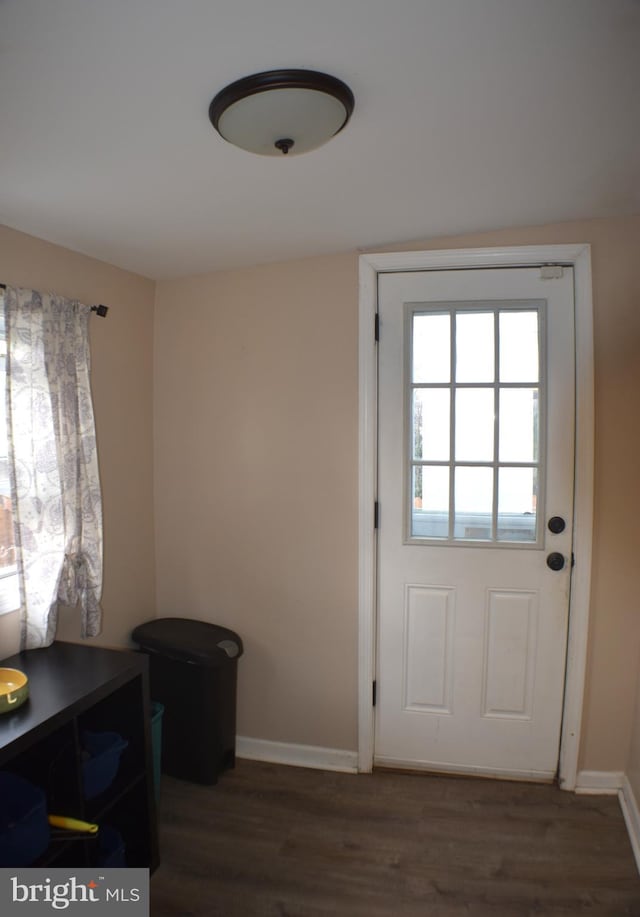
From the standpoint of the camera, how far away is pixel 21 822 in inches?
55.5

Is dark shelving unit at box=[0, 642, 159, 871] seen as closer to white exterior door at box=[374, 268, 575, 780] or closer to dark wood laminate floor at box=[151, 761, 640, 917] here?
dark wood laminate floor at box=[151, 761, 640, 917]

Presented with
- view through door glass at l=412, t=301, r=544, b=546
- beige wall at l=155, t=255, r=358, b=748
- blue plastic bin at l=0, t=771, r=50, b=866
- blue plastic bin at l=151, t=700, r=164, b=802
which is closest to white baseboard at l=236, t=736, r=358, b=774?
beige wall at l=155, t=255, r=358, b=748

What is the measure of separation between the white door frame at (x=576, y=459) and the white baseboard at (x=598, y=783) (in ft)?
0.13

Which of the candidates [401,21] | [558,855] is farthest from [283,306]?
[558,855]

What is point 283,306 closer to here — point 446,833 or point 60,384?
point 60,384

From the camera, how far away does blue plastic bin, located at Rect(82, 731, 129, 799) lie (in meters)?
1.67

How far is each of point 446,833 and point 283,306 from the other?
2264mm

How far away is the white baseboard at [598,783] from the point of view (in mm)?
2297

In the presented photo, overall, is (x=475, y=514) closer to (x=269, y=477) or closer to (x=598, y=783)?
(x=269, y=477)

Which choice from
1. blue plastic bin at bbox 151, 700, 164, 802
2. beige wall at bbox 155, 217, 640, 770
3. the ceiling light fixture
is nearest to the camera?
the ceiling light fixture

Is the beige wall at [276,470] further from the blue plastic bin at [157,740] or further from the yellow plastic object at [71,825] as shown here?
the yellow plastic object at [71,825]

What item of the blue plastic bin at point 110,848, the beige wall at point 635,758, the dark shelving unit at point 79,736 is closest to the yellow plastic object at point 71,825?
the dark shelving unit at point 79,736

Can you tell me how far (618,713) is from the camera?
89.7 inches

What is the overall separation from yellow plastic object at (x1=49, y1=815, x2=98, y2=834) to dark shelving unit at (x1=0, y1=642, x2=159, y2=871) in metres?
0.04
